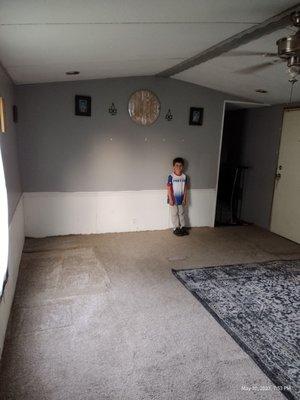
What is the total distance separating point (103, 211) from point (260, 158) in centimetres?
277

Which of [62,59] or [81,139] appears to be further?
[81,139]

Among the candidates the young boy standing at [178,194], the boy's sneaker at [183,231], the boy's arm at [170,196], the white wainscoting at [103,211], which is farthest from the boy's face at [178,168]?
the boy's sneaker at [183,231]

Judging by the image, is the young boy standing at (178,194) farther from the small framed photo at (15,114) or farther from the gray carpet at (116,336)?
the small framed photo at (15,114)

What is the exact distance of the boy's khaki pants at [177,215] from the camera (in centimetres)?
465

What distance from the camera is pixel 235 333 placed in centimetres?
225

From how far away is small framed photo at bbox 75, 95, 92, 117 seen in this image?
13.3 feet

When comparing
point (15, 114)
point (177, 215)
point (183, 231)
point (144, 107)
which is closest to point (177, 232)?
point (183, 231)

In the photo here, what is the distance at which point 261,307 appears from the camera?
2605 millimetres

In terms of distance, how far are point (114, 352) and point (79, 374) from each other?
277 mm

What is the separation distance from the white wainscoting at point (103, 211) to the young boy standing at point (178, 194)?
0.18 metres

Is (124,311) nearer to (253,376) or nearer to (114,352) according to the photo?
(114,352)

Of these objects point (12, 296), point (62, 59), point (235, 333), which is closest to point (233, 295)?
point (235, 333)

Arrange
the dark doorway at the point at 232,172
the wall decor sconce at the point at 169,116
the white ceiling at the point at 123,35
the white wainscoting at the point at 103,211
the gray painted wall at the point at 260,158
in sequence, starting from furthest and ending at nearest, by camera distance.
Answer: the dark doorway at the point at 232,172, the gray painted wall at the point at 260,158, the wall decor sconce at the point at 169,116, the white wainscoting at the point at 103,211, the white ceiling at the point at 123,35

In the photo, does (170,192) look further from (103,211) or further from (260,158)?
(260,158)
